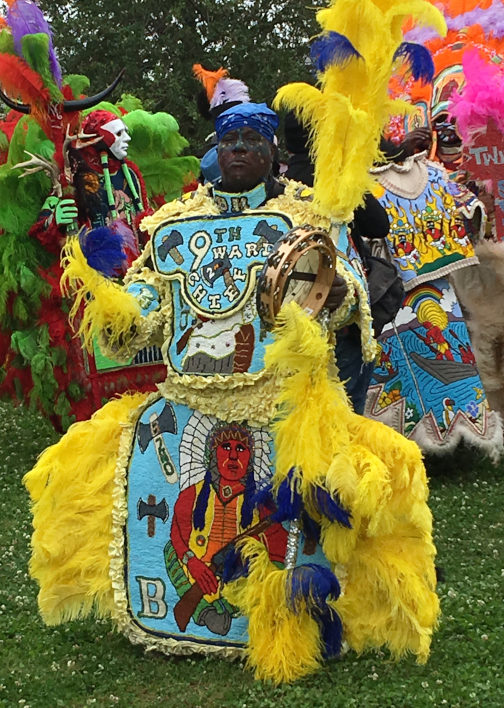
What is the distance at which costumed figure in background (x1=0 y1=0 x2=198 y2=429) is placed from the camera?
5.82m

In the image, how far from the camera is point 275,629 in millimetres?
3141

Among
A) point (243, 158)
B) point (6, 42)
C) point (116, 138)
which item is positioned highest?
point (6, 42)

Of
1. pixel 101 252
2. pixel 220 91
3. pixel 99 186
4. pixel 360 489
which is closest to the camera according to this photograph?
pixel 360 489

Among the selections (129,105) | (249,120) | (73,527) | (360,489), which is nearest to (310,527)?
(360,489)

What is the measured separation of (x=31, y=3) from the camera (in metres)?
6.02

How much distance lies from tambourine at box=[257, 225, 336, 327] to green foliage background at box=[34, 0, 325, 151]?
46.0 ft

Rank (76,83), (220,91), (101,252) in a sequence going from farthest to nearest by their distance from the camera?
(220,91) < (76,83) < (101,252)

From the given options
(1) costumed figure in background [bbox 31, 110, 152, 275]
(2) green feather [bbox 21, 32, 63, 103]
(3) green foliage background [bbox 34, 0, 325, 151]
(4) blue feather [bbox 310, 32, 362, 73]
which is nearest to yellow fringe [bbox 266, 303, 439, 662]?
(4) blue feather [bbox 310, 32, 362, 73]

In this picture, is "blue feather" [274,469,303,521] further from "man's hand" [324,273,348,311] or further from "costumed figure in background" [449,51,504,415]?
"costumed figure in background" [449,51,504,415]

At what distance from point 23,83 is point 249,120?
9.63 feet

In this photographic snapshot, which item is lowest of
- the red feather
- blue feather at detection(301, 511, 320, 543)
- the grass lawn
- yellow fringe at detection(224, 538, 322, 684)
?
the grass lawn

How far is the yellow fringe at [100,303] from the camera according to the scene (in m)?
3.26

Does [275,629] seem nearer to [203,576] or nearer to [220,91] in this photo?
[203,576]

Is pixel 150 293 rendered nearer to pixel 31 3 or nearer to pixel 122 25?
pixel 31 3
